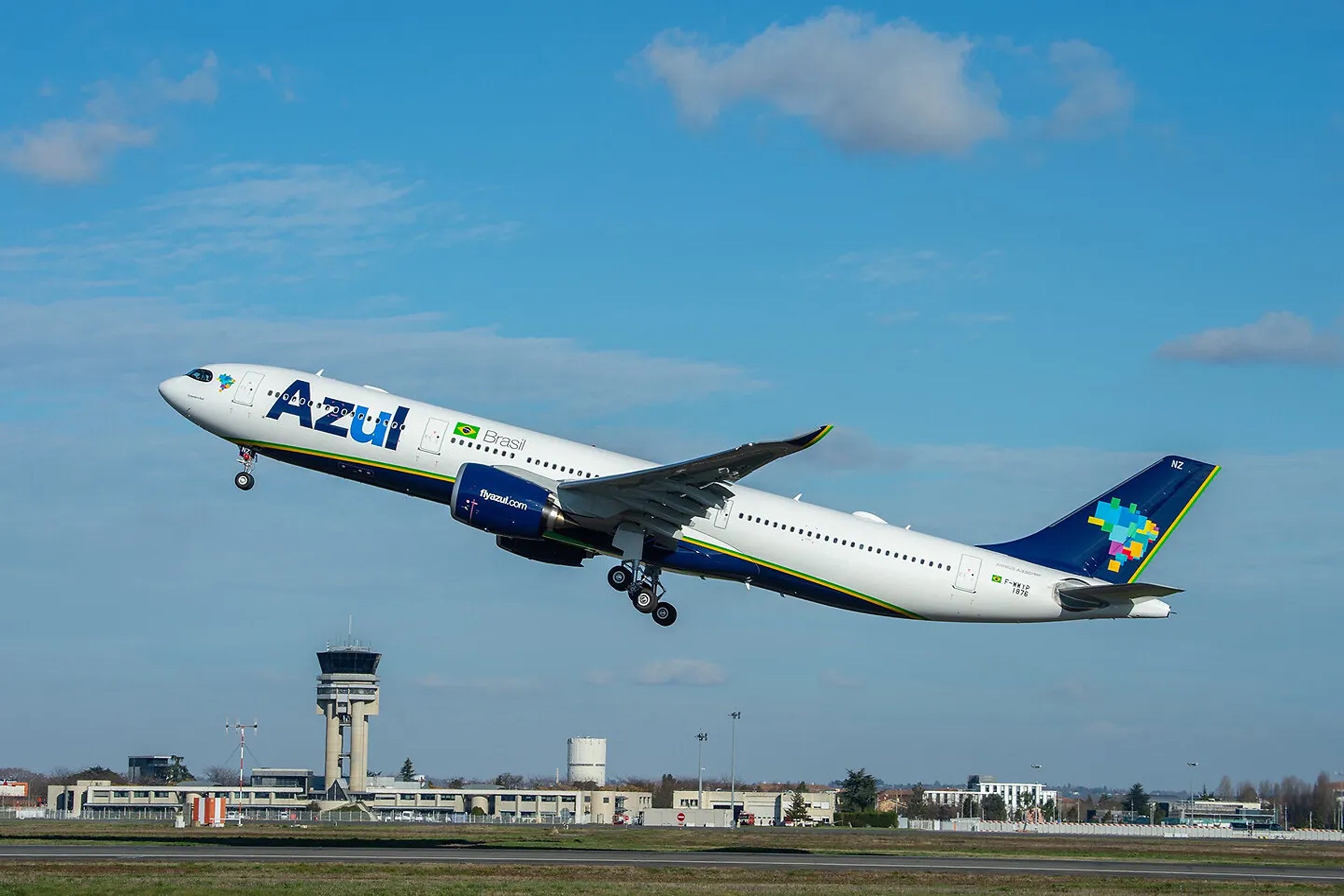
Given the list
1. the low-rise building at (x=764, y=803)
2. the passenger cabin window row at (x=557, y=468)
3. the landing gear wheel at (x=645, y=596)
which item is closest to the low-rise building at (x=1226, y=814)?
the low-rise building at (x=764, y=803)

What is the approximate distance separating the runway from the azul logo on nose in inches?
515

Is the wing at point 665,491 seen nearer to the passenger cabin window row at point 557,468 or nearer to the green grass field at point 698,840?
the passenger cabin window row at point 557,468

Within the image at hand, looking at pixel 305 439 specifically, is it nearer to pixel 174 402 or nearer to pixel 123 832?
pixel 174 402

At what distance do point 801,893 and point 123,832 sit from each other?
120 feet

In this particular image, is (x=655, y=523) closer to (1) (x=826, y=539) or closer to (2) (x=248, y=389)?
(1) (x=826, y=539)

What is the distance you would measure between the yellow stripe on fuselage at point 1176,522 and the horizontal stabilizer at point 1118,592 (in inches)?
58.7

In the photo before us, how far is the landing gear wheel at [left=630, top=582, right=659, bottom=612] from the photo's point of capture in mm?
49031

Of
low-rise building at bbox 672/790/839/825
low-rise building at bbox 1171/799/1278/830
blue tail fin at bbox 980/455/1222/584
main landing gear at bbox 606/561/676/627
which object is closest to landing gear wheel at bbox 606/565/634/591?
main landing gear at bbox 606/561/676/627

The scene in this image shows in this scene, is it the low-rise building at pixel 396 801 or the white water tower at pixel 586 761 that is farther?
the white water tower at pixel 586 761

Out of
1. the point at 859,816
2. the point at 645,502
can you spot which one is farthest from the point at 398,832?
the point at 859,816

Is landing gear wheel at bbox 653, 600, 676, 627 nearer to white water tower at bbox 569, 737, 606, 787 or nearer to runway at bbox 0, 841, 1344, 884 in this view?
runway at bbox 0, 841, 1344, 884

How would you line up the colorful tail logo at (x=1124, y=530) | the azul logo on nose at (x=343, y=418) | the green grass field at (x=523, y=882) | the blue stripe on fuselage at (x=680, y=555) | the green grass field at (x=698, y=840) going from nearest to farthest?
the green grass field at (x=523, y=882)
the azul logo on nose at (x=343, y=418)
the blue stripe on fuselage at (x=680, y=555)
the colorful tail logo at (x=1124, y=530)
the green grass field at (x=698, y=840)

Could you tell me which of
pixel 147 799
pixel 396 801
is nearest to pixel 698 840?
pixel 147 799

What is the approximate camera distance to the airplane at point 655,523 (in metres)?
46.8
